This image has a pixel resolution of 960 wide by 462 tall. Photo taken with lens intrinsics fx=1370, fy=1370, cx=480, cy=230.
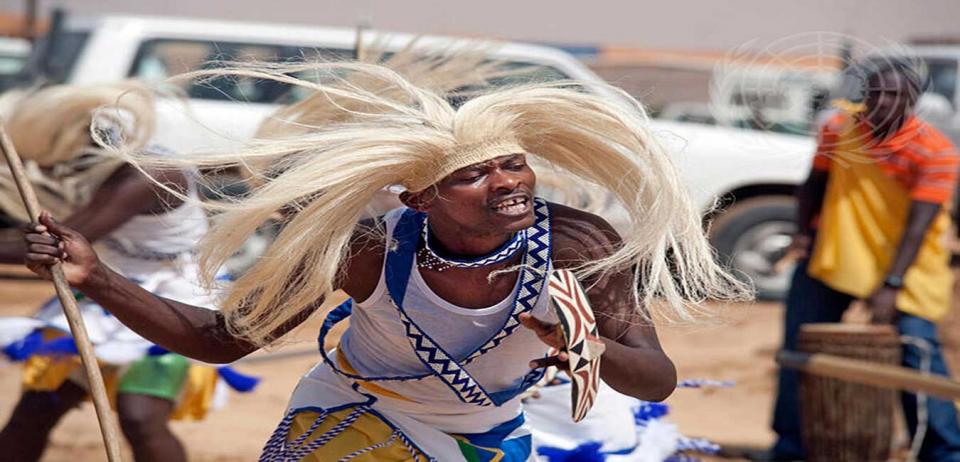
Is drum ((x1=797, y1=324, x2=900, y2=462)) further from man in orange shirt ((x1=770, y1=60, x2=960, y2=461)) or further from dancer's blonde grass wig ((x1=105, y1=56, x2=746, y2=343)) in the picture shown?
dancer's blonde grass wig ((x1=105, y1=56, x2=746, y2=343))

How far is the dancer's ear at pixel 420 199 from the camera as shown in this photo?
2.90 m

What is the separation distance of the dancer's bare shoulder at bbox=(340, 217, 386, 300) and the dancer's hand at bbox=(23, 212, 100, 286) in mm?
527

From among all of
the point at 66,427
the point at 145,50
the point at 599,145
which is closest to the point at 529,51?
the point at 145,50

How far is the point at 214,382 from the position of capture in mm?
4441

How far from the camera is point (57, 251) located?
2766mm

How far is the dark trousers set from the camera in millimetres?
5246

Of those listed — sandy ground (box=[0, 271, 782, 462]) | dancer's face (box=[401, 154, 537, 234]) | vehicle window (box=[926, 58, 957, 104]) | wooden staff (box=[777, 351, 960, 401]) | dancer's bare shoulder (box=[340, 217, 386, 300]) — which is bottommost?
sandy ground (box=[0, 271, 782, 462])

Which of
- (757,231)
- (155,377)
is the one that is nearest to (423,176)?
(155,377)

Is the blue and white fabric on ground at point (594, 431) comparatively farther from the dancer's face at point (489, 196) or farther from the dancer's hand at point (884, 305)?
the dancer's hand at point (884, 305)

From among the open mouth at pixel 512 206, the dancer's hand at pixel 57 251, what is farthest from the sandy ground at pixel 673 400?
the open mouth at pixel 512 206

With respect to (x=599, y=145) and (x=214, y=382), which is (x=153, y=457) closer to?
(x=214, y=382)

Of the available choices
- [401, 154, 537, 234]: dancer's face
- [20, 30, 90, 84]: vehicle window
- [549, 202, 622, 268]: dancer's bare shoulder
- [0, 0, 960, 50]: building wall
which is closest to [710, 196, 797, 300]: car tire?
[0, 0, 960, 50]: building wall

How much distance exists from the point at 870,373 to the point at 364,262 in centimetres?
268

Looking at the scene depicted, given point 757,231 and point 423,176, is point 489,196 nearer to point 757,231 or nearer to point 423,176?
point 423,176
